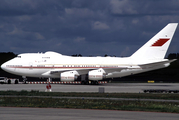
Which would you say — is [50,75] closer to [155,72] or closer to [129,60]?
[129,60]

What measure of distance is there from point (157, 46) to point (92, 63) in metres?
12.9

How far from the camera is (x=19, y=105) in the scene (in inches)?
968

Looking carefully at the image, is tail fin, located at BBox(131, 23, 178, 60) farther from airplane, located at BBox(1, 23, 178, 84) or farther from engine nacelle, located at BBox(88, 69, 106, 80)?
engine nacelle, located at BBox(88, 69, 106, 80)

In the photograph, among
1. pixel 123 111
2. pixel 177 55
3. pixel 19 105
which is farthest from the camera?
pixel 177 55

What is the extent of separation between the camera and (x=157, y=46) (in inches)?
2377

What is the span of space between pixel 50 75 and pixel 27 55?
587 centimetres

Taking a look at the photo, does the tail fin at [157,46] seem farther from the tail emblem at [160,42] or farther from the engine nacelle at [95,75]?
the engine nacelle at [95,75]

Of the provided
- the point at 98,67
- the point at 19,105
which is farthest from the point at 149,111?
the point at 98,67

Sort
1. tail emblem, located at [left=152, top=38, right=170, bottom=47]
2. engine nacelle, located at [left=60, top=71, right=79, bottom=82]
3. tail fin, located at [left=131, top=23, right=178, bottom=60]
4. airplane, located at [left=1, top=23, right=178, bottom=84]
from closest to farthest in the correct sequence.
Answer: engine nacelle, located at [left=60, top=71, right=79, bottom=82]
airplane, located at [left=1, top=23, right=178, bottom=84]
tail fin, located at [left=131, top=23, right=178, bottom=60]
tail emblem, located at [left=152, top=38, right=170, bottom=47]

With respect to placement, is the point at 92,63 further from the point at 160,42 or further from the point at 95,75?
the point at 160,42

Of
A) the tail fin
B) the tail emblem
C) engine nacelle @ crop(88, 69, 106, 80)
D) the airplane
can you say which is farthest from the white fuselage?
the tail emblem

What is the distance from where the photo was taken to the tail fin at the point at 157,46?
195ft

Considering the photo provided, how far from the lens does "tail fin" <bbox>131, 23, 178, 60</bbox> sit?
5941 cm

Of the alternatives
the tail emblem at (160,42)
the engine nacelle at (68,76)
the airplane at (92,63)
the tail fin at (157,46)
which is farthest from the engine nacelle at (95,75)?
the tail emblem at (160,42)
